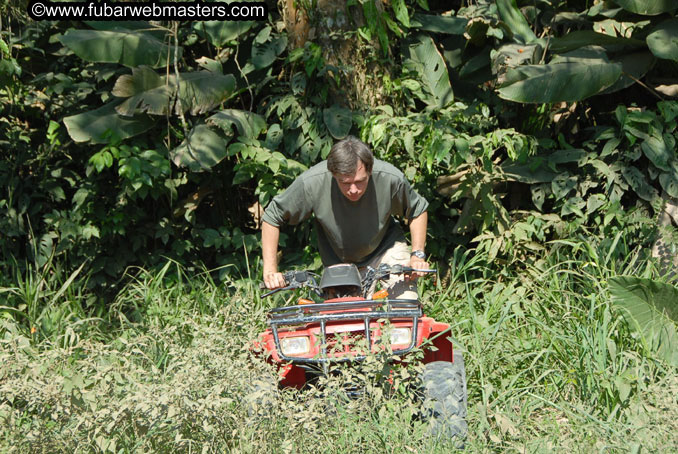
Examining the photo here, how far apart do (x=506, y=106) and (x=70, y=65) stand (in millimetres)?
3903

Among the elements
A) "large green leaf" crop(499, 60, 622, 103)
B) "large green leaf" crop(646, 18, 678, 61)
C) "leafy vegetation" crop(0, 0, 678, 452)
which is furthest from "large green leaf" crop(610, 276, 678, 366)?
"large green leaf" crop(646, 18, 678, 61)

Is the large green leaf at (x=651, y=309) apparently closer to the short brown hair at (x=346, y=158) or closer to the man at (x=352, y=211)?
the man at (x=352, y=211)

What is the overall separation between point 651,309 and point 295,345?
201 cm

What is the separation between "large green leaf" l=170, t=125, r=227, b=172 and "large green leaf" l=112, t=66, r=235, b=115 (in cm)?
19

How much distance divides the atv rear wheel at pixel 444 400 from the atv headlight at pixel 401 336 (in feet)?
0.57

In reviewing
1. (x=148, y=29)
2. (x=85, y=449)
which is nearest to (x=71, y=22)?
(x=148, y=29)

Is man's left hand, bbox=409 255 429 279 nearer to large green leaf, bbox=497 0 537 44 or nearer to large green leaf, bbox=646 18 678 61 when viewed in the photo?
large green leaf, bbox=646 18 678 61

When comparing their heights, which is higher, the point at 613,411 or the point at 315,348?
the point at 315,348

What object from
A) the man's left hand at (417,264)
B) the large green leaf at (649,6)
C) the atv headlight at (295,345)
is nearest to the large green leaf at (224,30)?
the large green leaf at (649,6)

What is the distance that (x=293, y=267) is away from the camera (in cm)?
646

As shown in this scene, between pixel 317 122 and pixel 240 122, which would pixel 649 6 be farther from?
pixel 240 122

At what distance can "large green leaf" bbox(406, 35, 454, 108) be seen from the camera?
6.70 metres

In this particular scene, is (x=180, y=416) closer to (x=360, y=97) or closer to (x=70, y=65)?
(x=360, y=97)

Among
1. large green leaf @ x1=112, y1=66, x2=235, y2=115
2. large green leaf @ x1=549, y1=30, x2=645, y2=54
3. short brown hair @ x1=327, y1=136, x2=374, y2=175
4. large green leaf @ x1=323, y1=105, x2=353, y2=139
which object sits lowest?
large green leaf @ x1=323, y1=105, x2=353, y2=139
